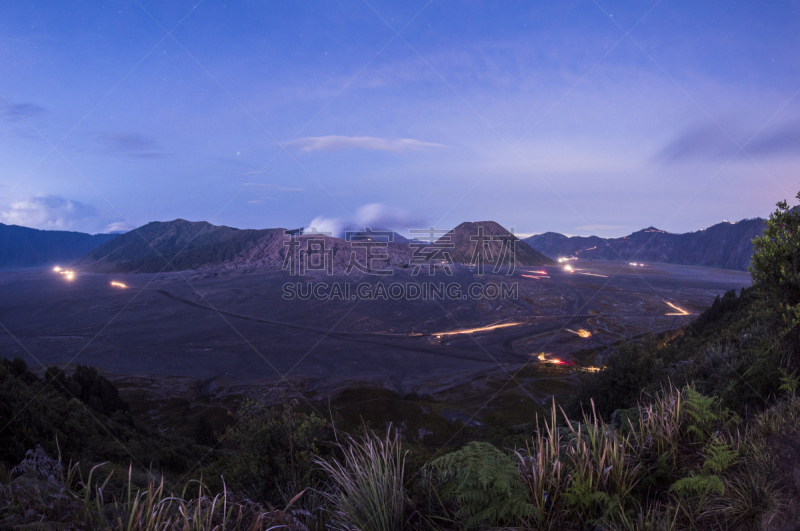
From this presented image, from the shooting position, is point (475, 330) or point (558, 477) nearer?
point (558, 477)

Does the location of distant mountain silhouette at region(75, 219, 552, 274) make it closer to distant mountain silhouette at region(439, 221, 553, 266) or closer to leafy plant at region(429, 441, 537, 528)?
distant mountain silhouette at region(439, 221, 553, 266)

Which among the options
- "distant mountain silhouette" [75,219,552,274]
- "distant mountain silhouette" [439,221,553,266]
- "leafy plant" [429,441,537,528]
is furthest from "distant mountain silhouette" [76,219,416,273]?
"leafy plant" [429,441,537,528]

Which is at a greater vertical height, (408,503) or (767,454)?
(767,454)

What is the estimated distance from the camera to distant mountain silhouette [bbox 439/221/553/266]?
130 m

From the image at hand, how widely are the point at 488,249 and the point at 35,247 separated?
658 ft

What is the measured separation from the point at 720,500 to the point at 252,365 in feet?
99.8

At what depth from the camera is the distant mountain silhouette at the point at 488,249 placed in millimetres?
130125

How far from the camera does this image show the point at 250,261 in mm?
112188

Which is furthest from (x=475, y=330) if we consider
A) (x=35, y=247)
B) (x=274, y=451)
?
(x=35, y=247)

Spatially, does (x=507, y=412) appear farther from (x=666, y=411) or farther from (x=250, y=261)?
(x=250, y=261)

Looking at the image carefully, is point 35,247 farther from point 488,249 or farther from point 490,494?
point 490,494

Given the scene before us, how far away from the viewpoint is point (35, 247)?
577 feet

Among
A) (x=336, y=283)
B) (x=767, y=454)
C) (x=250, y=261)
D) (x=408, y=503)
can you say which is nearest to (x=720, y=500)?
(x=767, y=454)

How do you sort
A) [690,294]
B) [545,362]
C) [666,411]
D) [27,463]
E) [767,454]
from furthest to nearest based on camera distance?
[690,294], [545,362], [666,411], [27,463], [767,454]
